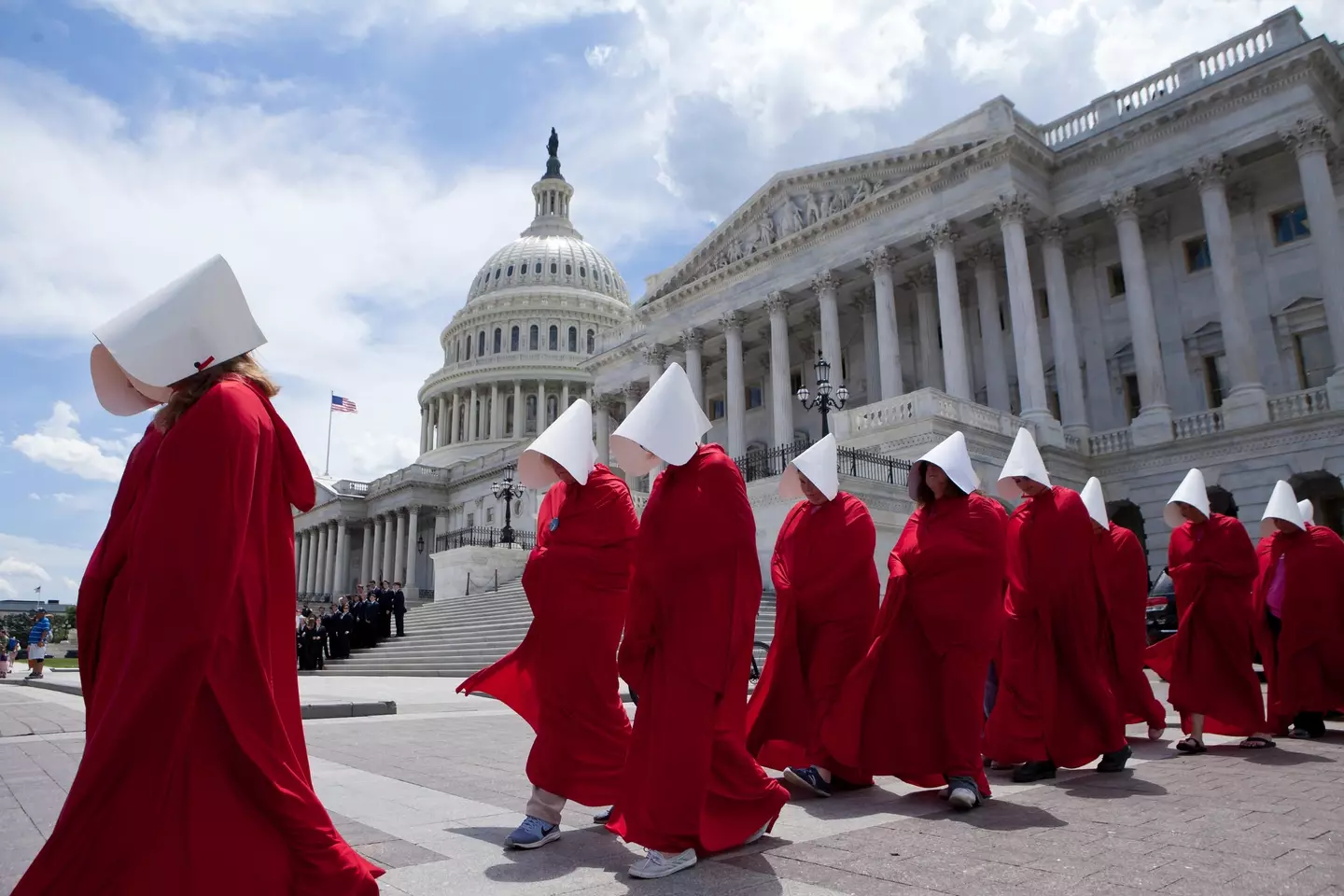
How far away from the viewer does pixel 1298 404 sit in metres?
27.0

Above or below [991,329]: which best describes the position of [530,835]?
below

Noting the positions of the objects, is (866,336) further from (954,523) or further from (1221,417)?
(954,523)

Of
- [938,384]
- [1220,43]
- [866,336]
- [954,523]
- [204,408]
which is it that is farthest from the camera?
[866,336]

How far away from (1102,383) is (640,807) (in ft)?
112

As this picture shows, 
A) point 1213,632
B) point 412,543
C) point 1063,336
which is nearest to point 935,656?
point 1213,632

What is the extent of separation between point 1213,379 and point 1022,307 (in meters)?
7.30

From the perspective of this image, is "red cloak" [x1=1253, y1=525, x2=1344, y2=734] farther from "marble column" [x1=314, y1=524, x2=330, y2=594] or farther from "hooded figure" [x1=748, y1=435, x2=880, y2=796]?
"marble column" [x1=314, y1=524, x2=330, y2=594]

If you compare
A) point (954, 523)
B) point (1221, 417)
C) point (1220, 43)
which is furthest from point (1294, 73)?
point (954, 523)

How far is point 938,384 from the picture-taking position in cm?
3859

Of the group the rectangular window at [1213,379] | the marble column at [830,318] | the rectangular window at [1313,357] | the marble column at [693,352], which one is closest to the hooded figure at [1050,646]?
the rectangular window at [1313,357]

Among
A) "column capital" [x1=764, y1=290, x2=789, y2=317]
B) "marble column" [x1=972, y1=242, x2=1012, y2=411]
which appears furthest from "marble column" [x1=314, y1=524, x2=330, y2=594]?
"marble column" [x1=972, y1=242, x2=1012, y2=411]

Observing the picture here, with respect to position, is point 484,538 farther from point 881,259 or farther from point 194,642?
point 194,642

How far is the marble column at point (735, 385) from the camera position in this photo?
42062mm

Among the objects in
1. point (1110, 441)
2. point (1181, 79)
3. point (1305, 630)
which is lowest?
point (1305, 630)
